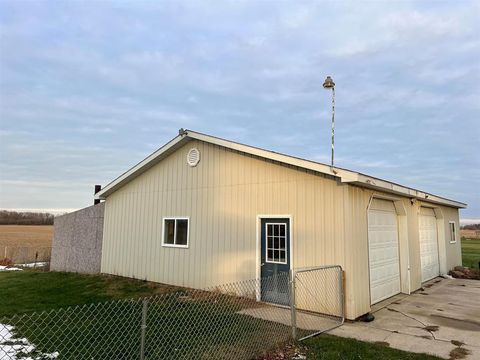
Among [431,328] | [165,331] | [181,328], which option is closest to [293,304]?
[181,328]

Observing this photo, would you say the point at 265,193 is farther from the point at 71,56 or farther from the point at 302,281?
the point at 71,56

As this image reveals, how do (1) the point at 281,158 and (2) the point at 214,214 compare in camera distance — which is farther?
(2) the point at 214,214

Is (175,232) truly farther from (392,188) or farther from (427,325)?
(427,325)

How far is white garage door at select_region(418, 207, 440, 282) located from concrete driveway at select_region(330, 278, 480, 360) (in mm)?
2197

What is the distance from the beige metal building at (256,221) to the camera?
796cm

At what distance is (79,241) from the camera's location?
1580cm

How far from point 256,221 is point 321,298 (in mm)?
2587

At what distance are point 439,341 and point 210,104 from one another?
53.0ft

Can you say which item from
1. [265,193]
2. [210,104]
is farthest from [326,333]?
[210,104]

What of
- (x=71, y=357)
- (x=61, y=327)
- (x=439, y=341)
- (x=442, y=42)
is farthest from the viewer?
(x=442, y=42)

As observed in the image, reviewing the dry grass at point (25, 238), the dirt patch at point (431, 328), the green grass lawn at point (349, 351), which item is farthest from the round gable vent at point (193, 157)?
the dry grass at point (25, 238)

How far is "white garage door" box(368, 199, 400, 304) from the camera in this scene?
348 inches

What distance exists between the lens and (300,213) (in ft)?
27.8

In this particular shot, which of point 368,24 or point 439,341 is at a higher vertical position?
point 368,24
